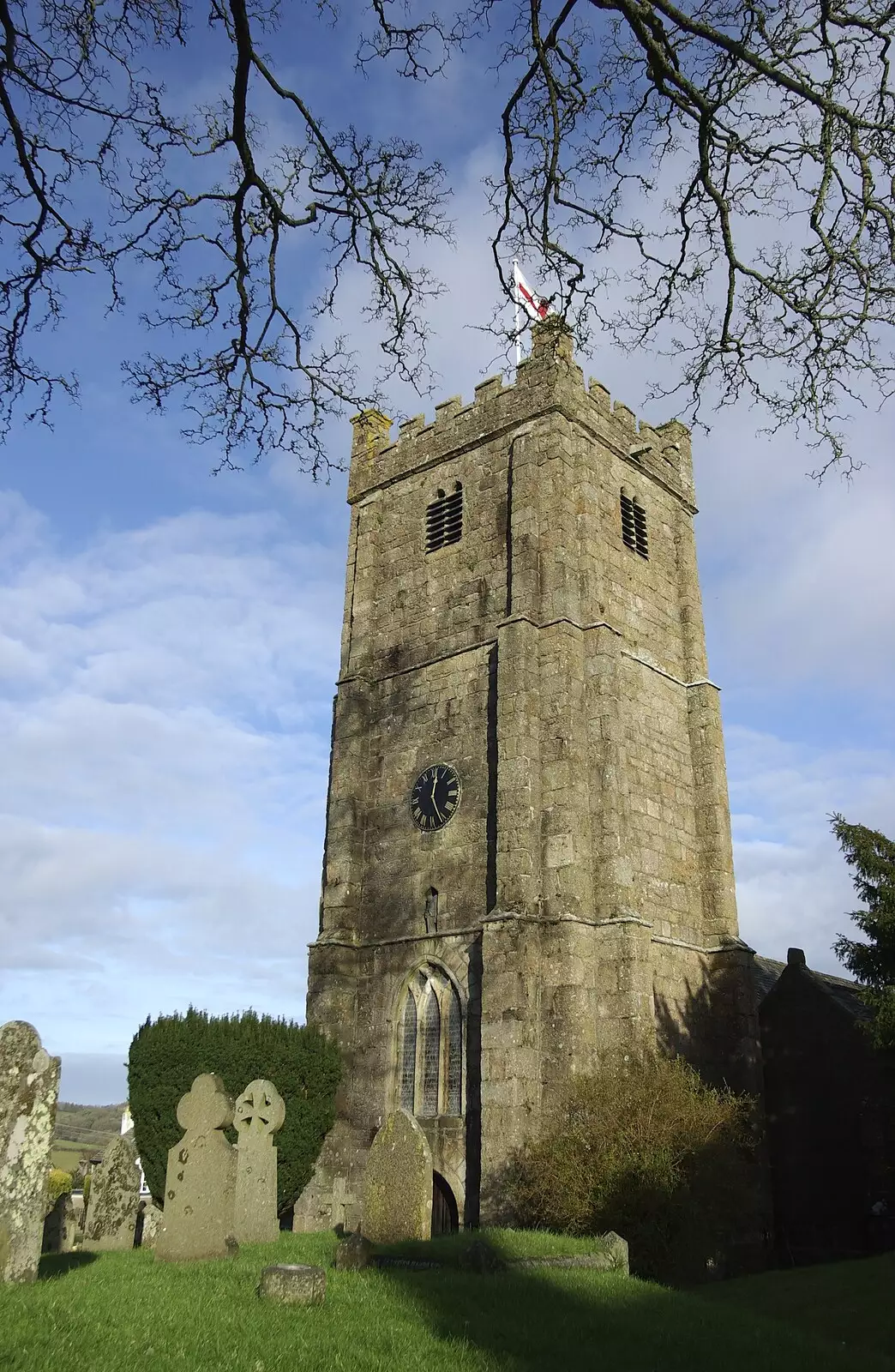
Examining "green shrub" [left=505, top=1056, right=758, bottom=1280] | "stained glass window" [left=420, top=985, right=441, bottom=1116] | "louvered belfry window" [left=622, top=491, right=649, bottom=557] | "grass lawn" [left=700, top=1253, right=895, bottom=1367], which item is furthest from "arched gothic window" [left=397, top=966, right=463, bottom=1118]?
"louvered belfry window" [left=622, top=491, right=649, bottom=557]

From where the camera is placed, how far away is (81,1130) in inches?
3332

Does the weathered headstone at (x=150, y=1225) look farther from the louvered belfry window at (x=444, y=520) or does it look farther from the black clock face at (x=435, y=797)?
the louvered belfry window at (x=444, y=520)

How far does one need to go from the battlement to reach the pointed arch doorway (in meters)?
14.7

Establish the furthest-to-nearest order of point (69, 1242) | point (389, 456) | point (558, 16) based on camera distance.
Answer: point (389, 456)
point (69, 1242)
point (558, 16)

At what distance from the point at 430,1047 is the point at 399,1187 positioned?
21.4 feet

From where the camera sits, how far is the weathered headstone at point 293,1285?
7961 mm

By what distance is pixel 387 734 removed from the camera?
22.6 meters

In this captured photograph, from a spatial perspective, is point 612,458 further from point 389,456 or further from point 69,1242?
point 69,1242

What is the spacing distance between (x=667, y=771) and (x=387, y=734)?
239 inches

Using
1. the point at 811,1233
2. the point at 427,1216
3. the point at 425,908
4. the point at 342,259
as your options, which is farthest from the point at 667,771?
the point at 342,259

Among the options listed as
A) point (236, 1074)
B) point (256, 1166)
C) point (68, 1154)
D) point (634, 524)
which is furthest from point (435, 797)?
point (68, 1154)

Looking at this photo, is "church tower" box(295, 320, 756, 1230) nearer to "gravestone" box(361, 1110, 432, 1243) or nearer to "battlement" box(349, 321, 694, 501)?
"battlement" box(349, 321, 694, 501)

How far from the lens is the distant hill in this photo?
209 ft

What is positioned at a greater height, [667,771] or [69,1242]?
[667,771]
